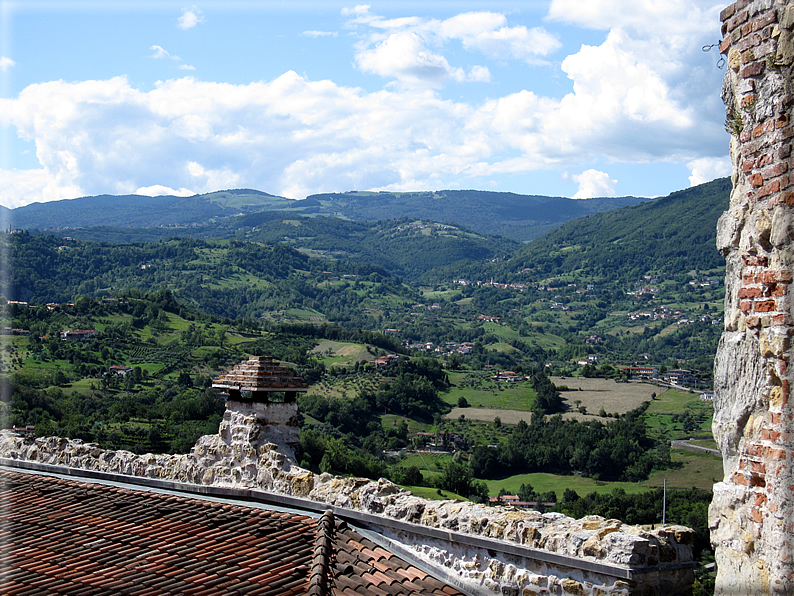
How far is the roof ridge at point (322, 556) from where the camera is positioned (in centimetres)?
519

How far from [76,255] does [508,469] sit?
493ft

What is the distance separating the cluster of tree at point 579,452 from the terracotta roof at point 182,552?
226ft

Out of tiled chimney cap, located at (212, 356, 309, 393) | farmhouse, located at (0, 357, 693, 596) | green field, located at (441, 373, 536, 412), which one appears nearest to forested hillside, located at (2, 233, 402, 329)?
green field, located at (441, 373, 536, 412)

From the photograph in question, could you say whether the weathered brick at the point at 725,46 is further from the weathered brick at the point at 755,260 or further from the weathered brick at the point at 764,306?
the weathered brick at the point at 764,306

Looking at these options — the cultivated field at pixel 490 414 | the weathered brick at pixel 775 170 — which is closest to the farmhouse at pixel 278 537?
the weathered brick at pixel 775 170

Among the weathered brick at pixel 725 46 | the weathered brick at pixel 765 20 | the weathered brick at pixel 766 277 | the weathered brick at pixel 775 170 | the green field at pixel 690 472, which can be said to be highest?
the weathered brick at pixel 765 20

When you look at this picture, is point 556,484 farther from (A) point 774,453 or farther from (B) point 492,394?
(A) point 774,453

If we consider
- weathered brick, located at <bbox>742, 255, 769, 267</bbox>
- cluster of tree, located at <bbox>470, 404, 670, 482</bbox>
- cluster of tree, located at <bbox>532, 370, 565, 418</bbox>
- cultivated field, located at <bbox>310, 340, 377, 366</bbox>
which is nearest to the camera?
weathered brick, located at <bbox>742, 255, 769, 267</bbox>

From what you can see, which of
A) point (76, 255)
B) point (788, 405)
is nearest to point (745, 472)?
point (788, 405)

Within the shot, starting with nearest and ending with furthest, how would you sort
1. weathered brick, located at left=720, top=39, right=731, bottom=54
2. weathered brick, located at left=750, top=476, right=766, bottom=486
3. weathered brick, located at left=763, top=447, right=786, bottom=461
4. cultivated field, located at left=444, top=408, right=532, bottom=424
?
weathered brick, located at left=763, top=447, right=786, bottom=461
weathered brick, located at left=750, top=476, right=766, bottom=486
weathered brick, located at left=720, top=39, right=731, bottom=54
cultivated field, located at left=444, top=408, right=532, bottom=424

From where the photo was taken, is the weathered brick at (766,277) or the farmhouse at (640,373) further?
the farmhouse at (640,373)

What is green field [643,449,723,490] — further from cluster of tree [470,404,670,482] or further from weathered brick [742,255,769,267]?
weathered brick [742,255,769,267]

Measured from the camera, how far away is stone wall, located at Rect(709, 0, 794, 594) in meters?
4.09

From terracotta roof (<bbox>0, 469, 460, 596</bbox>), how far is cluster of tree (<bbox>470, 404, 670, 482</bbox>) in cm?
6885
